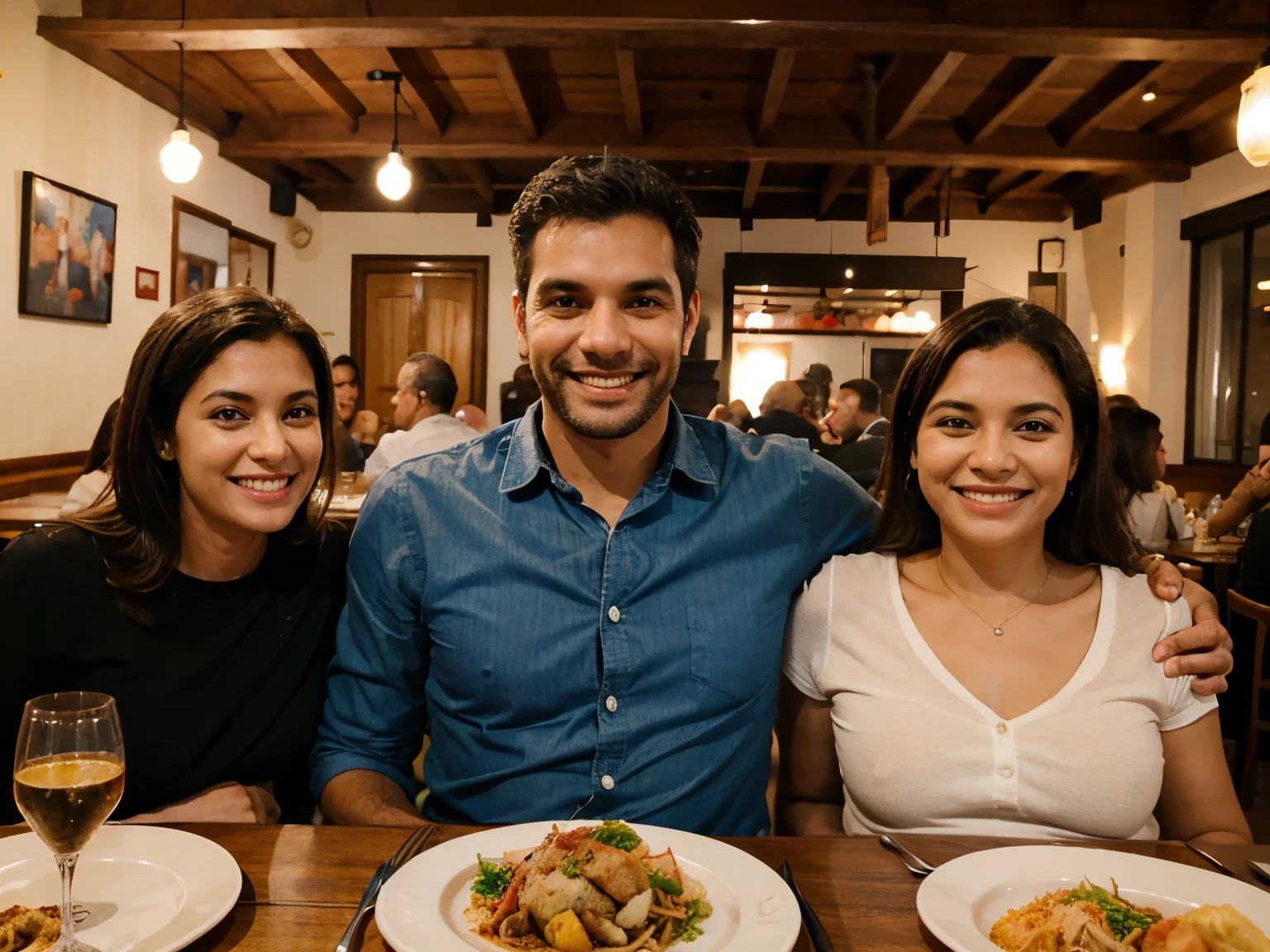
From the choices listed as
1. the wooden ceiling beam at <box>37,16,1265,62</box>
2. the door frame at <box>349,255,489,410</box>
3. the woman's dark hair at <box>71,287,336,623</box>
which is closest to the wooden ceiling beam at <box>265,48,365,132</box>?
the wooden ceiling beam at <box>37,16,1265,62</box>

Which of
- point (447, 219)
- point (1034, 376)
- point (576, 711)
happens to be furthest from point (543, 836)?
point (447, 219)

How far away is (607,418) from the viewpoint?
1.57 meters

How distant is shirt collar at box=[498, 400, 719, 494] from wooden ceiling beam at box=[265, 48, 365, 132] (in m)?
4.53

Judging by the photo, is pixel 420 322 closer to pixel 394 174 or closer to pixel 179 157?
pixel 394 174

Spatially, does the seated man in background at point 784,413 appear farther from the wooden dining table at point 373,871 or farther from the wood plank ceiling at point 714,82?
the wooden dining table at point 373,871

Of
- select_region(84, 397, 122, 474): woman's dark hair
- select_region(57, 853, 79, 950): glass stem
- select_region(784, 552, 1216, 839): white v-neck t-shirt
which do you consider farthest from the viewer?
select_region(84, 397, 122, 474): woman's dark hair

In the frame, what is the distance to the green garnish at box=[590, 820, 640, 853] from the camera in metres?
1.03

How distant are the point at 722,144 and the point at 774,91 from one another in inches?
37.7

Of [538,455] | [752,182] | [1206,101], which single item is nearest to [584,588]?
[538,455]

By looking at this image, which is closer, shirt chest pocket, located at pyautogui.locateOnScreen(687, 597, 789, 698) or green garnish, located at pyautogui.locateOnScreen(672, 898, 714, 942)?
green garnish, located at pyautogui.locateOnScreen(672, 898, 714, 942)

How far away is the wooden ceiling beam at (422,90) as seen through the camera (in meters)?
5.62

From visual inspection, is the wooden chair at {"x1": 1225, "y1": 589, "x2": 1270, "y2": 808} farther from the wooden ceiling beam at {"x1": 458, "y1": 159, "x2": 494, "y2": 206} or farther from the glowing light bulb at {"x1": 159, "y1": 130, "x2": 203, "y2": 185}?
the wooden ceiling beam at {"x1": 458, "y1": 159, "x2": 494, "y2": 206}

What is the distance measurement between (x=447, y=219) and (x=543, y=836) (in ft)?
28.1

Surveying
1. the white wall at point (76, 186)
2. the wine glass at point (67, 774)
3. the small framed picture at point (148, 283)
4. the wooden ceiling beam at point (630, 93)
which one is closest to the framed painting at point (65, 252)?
the white wall at point (76, 186)
